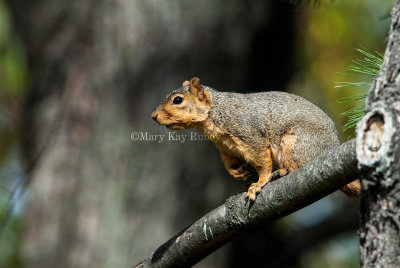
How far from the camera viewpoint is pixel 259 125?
2.29 metres

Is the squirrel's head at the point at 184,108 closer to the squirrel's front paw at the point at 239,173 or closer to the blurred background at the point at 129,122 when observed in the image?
the squirrel's front paw at the point at 239,173

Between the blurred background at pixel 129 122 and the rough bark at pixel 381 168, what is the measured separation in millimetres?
2185

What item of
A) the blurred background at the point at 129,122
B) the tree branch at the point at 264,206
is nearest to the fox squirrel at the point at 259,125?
the tree branch at the point at 264,206

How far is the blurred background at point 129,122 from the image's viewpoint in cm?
343

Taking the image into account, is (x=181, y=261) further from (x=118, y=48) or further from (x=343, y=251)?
(x=343, y=251)

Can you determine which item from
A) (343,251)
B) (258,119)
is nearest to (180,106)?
(258,119)

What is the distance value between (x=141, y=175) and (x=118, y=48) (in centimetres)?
87

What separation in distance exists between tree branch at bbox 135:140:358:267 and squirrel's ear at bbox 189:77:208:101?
693mm

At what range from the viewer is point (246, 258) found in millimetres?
3750

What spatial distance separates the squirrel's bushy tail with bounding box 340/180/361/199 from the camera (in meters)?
2.13

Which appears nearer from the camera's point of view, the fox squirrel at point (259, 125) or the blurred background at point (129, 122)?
the fox squirrel at point (259, 125)

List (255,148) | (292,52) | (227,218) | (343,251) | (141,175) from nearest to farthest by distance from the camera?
(227,218) < (255,148) < (141,175) < (292,52) < (343,251)

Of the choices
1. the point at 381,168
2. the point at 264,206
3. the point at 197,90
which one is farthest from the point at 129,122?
the point at 381,168

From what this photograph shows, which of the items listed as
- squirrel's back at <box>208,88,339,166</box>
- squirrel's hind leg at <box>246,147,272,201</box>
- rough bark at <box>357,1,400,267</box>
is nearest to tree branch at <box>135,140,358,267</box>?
rough bark at <box>357,1,400,267</box>
